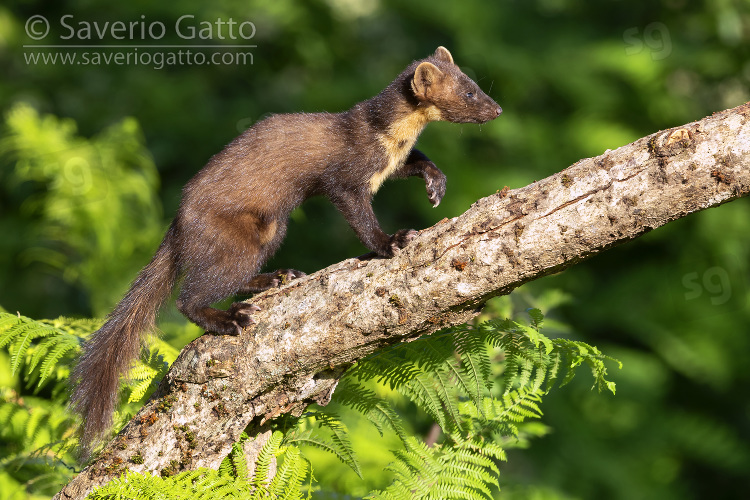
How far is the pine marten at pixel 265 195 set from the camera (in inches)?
135

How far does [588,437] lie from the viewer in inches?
313

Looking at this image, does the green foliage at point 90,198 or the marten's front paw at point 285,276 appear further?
the green foliage at point 90,198

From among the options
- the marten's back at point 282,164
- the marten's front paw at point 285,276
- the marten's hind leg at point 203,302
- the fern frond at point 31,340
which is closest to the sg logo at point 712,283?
the marten's back at point 282,164

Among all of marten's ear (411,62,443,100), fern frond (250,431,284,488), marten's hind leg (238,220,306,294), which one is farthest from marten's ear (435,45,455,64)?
fern frond (250,431,284,488)

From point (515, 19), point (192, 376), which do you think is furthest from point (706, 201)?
point (515, 19)

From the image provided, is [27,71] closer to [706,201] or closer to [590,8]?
[590,8]

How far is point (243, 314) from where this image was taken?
10.1 ft

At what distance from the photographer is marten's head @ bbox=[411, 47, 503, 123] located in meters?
4.17

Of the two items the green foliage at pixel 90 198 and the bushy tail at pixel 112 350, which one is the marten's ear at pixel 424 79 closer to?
the bushy tail at pixel 112 350

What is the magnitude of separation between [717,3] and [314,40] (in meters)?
5.17

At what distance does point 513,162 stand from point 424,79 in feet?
16.6

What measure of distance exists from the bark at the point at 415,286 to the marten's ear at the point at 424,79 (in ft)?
5.18

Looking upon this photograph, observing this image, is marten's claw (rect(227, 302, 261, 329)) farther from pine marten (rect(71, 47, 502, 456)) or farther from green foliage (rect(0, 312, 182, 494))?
green foliage (rect(0, 312, 182, 494))

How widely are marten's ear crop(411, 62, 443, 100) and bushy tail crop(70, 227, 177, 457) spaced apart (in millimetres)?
1653
